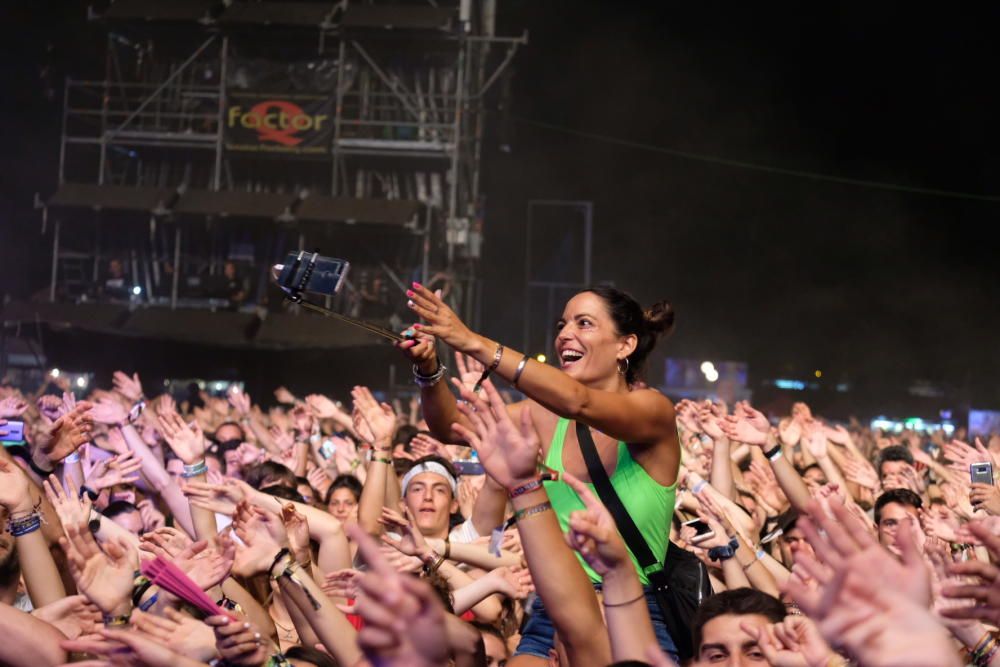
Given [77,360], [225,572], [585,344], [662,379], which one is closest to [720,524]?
[585,344]

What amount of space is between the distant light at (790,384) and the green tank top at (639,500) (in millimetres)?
33995

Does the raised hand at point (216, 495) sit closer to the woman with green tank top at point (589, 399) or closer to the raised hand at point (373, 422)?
the woman with green tank top at point (589, 399)

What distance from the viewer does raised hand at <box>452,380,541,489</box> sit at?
290 centimetres

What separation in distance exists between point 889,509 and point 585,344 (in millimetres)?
2448

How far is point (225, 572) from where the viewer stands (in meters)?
3.38

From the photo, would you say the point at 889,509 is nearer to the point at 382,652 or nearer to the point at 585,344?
the point at 585,344

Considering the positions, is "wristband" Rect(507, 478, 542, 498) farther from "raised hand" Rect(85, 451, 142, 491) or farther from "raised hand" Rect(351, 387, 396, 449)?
"raised hand" Rect(85, 451, 142, 491)

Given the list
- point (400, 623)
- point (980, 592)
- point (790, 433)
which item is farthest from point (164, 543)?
point (790, 433)

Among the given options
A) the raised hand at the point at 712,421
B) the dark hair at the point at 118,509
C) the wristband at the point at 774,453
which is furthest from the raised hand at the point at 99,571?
the raised hand at the point at 712,421

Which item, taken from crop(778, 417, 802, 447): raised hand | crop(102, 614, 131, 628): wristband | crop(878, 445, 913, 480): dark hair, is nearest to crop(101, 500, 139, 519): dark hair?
crop(102, 614, 131, 628): wristband

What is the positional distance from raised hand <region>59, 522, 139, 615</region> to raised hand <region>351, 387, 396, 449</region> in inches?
95.1

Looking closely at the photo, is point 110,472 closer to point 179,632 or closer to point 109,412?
point 109,412

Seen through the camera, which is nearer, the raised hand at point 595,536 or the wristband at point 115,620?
the raised hand at point 595,536

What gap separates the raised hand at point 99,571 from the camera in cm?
323
